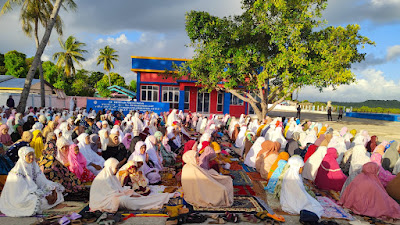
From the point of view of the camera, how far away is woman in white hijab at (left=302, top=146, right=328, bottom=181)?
5.53 meters

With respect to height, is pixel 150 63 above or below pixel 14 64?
below

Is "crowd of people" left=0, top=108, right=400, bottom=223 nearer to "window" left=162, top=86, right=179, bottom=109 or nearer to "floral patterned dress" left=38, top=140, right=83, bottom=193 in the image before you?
"floral patterned dress" left=38, top=140, right=83, bottom=193

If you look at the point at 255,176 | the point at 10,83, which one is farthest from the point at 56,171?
the point at 10,83

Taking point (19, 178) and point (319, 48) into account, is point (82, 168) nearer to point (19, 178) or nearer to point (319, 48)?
point (19, 178)

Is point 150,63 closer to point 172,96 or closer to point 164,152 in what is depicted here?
point 172,96

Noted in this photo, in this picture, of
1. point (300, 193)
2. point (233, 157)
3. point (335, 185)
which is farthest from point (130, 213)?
point (233, 157)

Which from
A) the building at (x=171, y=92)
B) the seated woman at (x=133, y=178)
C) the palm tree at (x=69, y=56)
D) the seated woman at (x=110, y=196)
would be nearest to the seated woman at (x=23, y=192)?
the seated woman at (x=110, y=196)

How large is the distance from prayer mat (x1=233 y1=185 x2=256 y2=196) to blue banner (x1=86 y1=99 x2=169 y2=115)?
11656 millimetres

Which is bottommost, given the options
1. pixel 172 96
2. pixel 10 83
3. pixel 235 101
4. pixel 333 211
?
pixel 333 211

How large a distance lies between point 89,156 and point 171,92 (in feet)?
55.6

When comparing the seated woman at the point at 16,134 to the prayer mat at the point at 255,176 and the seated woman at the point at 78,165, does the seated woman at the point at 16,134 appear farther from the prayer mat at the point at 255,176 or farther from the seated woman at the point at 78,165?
the prayer mat at the point at 255,176

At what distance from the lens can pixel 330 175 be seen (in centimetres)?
523

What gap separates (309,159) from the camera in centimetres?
588

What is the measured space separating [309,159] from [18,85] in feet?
77.8
